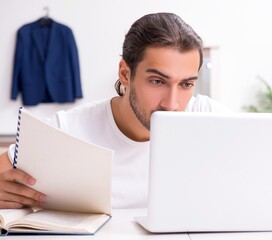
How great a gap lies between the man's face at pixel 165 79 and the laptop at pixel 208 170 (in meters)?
0.46

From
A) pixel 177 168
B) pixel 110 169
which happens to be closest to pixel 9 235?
pixel 110 169

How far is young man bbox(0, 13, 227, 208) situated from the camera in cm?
125

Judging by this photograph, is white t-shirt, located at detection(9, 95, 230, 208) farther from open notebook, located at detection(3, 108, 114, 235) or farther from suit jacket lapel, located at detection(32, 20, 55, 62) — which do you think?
suit jacket lapel, located at detection(32, 20, 55, 62)

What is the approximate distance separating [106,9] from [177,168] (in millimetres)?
2841

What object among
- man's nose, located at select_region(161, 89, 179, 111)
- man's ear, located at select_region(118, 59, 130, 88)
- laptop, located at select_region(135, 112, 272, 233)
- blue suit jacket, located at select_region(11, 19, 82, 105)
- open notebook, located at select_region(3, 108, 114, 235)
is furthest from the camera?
blue suit jacket, located at select_region(11, 19, 82, 105)

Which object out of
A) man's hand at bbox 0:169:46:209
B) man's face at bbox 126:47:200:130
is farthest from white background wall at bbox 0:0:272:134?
man's hand at bbox 0:169:46:209

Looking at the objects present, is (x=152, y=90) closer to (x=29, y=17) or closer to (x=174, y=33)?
(x=174, y=33)

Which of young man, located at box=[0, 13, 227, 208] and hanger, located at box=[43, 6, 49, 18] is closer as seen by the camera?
young man, located at box=[0, 13, 227, 208]

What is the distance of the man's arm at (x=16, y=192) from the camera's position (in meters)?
0.98

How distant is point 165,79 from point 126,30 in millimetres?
2288

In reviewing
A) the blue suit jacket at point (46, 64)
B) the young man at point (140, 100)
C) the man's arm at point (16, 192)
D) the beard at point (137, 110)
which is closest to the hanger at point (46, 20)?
the blue suit jacket at point (46, 64)

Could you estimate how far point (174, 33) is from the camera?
4.27ft

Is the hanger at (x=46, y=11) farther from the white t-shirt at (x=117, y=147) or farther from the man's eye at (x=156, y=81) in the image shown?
the man's eye at (x=156, y=81)

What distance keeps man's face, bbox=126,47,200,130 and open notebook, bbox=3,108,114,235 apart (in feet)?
1.08
